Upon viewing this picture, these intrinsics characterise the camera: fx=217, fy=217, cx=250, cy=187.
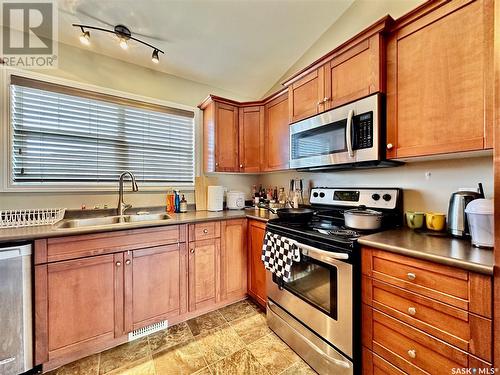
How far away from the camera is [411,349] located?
3.48 ft

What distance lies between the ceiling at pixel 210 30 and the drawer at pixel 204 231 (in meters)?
1.84

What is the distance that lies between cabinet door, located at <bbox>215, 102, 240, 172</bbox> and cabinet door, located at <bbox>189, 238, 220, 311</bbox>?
96 cm

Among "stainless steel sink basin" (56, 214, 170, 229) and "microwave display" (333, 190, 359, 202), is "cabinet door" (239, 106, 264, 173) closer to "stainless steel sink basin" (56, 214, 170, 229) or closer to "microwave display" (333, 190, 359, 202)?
"microwave display" (333, 190, 359, 202)

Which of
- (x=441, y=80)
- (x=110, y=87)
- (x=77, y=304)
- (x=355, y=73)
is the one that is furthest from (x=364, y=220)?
(x=110, y=87)

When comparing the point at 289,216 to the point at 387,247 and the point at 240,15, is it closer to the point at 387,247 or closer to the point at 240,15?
the point at 387,247

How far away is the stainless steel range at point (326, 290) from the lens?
127cm

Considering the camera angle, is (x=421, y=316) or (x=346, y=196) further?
(x=346, y=196)

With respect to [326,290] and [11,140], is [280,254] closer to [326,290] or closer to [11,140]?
[326,290]

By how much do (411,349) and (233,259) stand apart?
155 cm

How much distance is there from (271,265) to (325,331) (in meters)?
0.57

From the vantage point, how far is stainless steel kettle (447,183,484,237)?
1252 millimetres

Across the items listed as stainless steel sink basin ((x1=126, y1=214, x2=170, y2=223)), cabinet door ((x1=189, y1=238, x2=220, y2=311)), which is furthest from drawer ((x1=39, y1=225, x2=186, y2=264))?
stainless steel sink basin ((x1=126, y1=214, x2=170, y2=223))

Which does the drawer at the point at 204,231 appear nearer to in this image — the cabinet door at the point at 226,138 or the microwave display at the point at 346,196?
the cabinet door at the point at 226,138

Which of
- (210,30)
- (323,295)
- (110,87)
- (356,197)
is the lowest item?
(323,295)
